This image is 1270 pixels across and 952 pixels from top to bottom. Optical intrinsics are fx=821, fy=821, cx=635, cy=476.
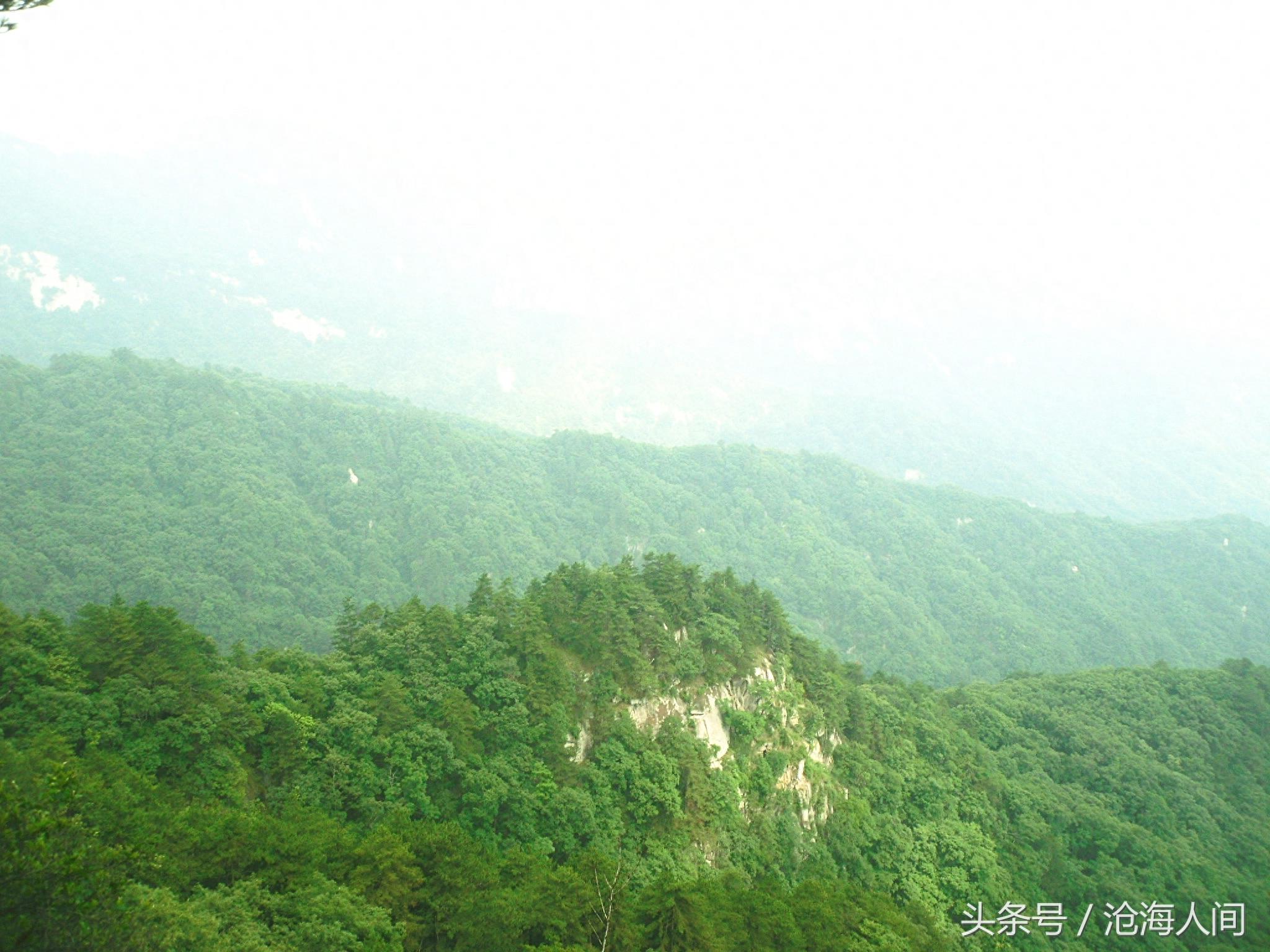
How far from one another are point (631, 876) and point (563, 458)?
122478 millimetres

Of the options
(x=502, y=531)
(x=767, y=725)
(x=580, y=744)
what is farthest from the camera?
(x=502, y=531)

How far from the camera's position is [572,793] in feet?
109

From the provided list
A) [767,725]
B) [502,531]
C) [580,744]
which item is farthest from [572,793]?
[502,531]

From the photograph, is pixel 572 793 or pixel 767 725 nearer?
pixel 572 793

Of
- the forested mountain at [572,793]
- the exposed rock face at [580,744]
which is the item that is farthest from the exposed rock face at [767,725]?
the exposed rock face at [580,744]

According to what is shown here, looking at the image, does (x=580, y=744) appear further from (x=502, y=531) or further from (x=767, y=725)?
(x=502, y=531)

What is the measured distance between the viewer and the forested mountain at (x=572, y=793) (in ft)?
67.4

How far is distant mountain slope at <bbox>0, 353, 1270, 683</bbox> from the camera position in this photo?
81562mm

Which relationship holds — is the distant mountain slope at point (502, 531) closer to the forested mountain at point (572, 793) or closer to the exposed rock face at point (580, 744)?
the forested mountain at point (572, 793)

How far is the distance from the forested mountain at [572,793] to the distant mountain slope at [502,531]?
50.1m

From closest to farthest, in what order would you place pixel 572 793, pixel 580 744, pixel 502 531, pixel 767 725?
pixel 572 793 < pixel 580 744 < pixel 767 725 < pixel 502 531

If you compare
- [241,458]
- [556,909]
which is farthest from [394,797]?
[241,458]

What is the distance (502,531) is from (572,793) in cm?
8719

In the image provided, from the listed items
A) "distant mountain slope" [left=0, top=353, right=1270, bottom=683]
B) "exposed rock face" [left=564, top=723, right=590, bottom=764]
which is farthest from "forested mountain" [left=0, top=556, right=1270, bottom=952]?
"distant mountain slope" [left=0, top=353, right=1270, bottom=683]
